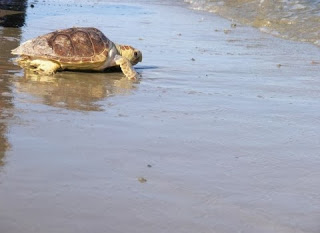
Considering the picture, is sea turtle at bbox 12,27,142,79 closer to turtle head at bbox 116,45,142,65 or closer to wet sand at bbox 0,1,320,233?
wet sand at bbox 0,1,320,233

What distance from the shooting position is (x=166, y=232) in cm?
294

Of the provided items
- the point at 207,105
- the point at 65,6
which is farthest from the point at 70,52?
the point at 65,6

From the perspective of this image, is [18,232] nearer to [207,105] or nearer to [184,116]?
[184,116]

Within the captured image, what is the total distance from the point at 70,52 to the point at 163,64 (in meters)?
1.47


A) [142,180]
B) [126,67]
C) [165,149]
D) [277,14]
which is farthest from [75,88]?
[277,14]

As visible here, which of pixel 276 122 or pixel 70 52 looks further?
pixel 70 52

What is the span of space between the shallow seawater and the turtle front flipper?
4.68m

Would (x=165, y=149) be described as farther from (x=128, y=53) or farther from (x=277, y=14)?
(x=277, y=14)

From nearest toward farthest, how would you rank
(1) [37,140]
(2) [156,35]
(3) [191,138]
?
(1) [37,140] < (3) [191,138] < (2) [156,35]

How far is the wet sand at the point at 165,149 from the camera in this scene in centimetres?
313

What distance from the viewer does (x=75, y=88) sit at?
251 inches

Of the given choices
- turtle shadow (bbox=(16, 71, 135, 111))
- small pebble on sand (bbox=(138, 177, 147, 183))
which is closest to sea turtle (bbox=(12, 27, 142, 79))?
turtle shadow (bbox=(16, 71, 135, 111))

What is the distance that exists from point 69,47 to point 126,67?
28.3 inches

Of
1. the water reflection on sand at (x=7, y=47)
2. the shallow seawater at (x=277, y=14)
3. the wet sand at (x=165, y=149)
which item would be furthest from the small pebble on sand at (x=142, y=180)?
the shallow seawater at (x=277, y=14)
